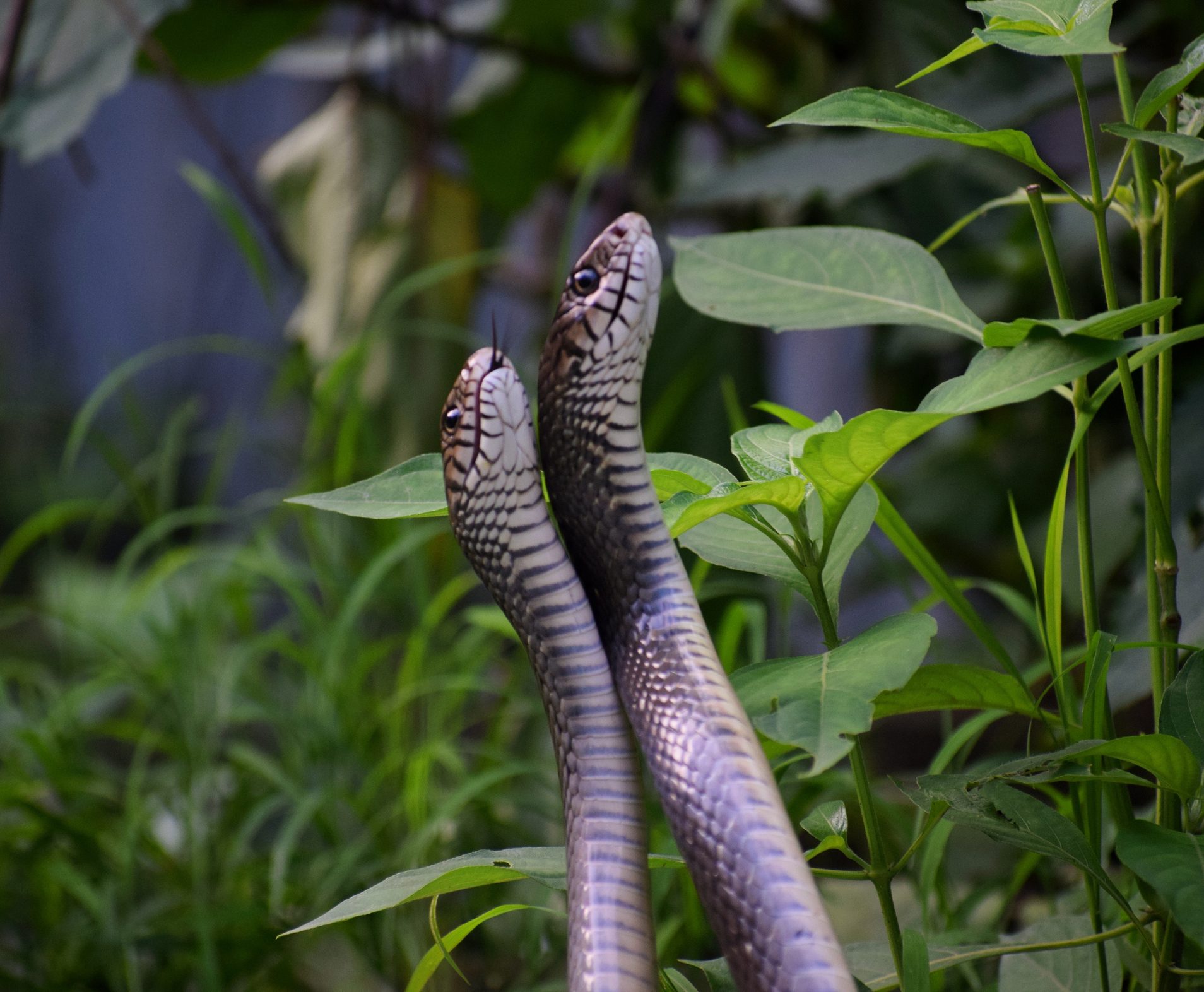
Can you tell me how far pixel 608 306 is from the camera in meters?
0.38

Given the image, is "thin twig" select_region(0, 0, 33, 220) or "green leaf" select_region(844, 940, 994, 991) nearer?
"green leaf" select_region(844, 940, 994, 991)

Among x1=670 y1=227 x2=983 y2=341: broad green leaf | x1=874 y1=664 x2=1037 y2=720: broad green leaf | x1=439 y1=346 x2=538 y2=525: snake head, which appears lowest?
x1=874 y1=664 x2=1037 y2=720: broad green leaf

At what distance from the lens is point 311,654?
3.35 ft

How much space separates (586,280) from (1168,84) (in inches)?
9.9

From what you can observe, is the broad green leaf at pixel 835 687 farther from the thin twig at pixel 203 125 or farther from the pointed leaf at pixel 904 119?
the thin twig at pixel 203 125

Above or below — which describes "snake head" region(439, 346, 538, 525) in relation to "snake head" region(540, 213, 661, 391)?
below

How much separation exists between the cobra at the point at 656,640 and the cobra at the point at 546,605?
0.01m

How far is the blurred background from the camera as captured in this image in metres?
0.89

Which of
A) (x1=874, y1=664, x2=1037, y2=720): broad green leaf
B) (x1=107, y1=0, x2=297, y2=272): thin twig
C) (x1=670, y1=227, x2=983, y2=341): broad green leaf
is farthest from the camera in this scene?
(x1=107, y1=0, x2=297, y2=272): thin twig

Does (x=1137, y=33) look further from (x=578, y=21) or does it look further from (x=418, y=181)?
(x=418, y=181)

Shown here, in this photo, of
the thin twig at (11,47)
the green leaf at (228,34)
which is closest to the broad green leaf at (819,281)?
the thin twig at (11,47)

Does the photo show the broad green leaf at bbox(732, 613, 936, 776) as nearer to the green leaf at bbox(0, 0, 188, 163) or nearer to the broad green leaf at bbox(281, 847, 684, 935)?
the broad green leaf at bbox(281, 847, 684, 935)

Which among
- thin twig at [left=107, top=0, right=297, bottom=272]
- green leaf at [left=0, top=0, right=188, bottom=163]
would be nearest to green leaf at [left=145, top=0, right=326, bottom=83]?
green leaf at [left=0, top=0, right=188, bottom=163]

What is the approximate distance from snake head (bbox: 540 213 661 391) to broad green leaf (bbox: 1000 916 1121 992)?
1.17ft
